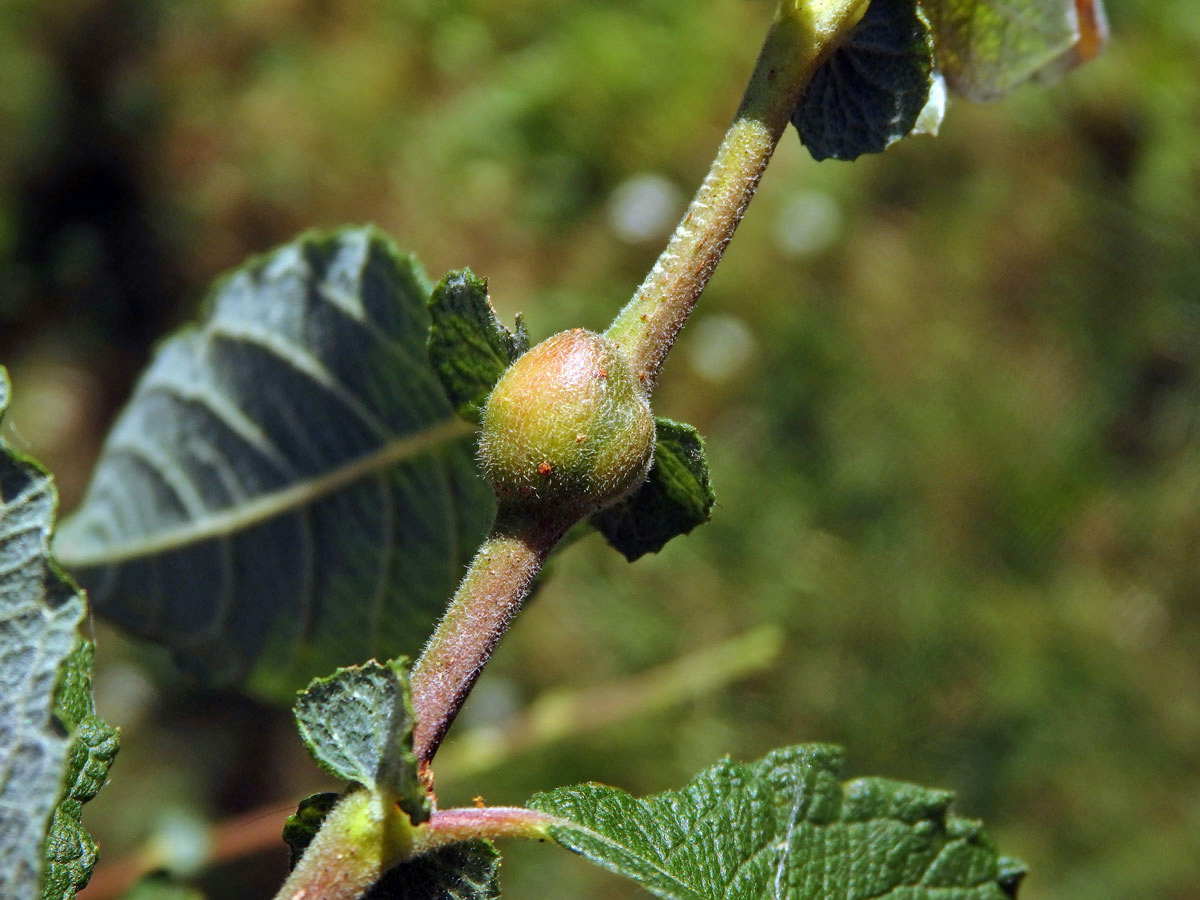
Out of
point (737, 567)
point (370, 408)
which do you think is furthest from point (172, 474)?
point (737, 567)

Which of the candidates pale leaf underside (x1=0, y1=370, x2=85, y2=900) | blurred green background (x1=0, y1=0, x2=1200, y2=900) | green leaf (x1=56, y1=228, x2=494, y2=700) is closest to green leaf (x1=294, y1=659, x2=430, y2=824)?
pale leaf underside (x1=0, y1=370, x2=85, y2=900)

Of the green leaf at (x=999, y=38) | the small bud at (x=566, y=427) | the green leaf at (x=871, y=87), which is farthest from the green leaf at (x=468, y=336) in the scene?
the green leaf at (x=999, y=38)

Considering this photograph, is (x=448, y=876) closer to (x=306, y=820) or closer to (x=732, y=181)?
(x=306, y=820)

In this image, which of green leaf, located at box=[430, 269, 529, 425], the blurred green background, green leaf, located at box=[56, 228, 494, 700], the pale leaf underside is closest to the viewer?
the pale leaf underside

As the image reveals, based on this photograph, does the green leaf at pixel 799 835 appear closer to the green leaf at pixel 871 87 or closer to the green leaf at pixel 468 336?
the green leaf at pixel 468 336

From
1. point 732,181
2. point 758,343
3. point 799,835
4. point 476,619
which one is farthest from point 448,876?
point 758,343

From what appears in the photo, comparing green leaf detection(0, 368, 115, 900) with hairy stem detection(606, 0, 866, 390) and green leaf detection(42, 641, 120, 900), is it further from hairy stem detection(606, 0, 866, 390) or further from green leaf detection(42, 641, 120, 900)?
hairy stem detection(606, 0, 866, 390)
